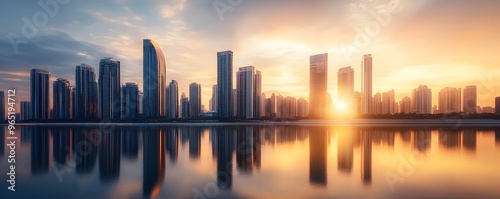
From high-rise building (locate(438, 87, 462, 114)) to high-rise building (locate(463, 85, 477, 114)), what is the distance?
3.77 meters

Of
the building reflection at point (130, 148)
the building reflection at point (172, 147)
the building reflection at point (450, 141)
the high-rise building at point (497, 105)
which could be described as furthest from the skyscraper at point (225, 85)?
the high-rise building at point (497, 105)

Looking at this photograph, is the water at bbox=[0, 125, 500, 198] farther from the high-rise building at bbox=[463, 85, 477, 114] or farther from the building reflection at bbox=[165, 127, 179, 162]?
the high-rise building at bbox=[463, 85, 477, 114]

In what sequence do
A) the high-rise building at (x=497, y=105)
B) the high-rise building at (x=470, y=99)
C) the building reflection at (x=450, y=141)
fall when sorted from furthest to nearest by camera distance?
1. the high-rise building at (x=470, y=99)
2. the high-rise building at (x=497, y=105)
3. the building reflection at (x=450, y=141)

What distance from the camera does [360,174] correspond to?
23.0 meters

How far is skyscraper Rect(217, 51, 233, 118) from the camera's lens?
18325 centimetres

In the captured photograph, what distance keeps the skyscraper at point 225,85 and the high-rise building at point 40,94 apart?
14011cm

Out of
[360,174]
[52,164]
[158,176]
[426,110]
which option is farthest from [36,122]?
[426,110]

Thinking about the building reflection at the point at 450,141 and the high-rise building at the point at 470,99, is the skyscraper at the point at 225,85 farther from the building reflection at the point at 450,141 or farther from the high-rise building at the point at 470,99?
the high-rise building at the point at 470,99

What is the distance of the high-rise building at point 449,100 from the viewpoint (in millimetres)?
186000

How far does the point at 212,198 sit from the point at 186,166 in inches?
455

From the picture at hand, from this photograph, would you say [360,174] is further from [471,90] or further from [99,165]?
[471,90]

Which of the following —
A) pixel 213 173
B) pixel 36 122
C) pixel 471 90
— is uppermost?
pixel 471 90

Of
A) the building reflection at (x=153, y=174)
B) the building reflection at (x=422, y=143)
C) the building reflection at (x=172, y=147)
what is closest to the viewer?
the building reflection at (x=153, y=174)

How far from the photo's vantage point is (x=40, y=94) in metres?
191
